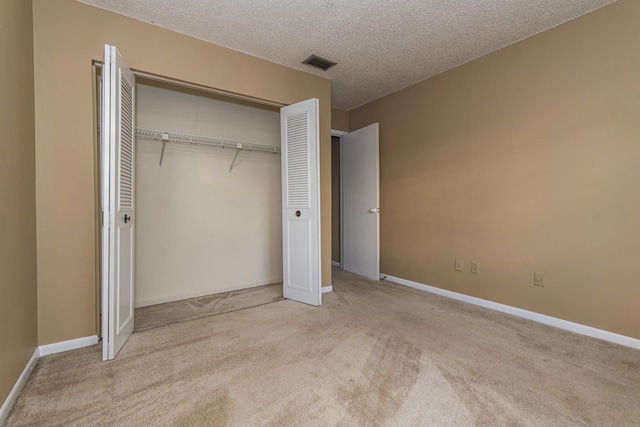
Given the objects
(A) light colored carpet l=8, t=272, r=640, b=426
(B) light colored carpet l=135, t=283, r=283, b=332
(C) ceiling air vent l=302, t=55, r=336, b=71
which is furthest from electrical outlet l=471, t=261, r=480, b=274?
(C) ceiling air vent l=302, t=55, r=336, b=71

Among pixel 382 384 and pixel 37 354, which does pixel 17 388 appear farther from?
pixel 382 384

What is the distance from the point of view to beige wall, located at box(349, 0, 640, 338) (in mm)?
2174

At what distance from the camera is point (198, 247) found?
3391mm

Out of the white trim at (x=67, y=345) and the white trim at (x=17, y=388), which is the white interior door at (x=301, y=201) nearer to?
the white trim at (x=67, y=345)

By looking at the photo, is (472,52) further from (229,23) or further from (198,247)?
(198,247)

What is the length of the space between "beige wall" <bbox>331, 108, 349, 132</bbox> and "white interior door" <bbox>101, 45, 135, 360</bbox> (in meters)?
3.00

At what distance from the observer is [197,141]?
331 centimetres

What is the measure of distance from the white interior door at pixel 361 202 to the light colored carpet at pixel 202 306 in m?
1.35

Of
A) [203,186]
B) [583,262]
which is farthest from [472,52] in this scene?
[203,186]

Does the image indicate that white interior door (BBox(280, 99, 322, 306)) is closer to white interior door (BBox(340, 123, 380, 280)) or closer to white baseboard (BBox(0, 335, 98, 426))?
white interior door (BBox(340, 123, 380, 280))

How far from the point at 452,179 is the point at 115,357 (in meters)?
3.53

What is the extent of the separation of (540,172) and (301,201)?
7.46 feet

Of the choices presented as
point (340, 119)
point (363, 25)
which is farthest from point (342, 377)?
point (340, 119)

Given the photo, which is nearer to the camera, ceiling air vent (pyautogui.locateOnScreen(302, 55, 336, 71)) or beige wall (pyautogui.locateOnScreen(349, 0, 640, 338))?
beige wall (pyautogui.locateOnScreen(349, 0, 640, 338))
